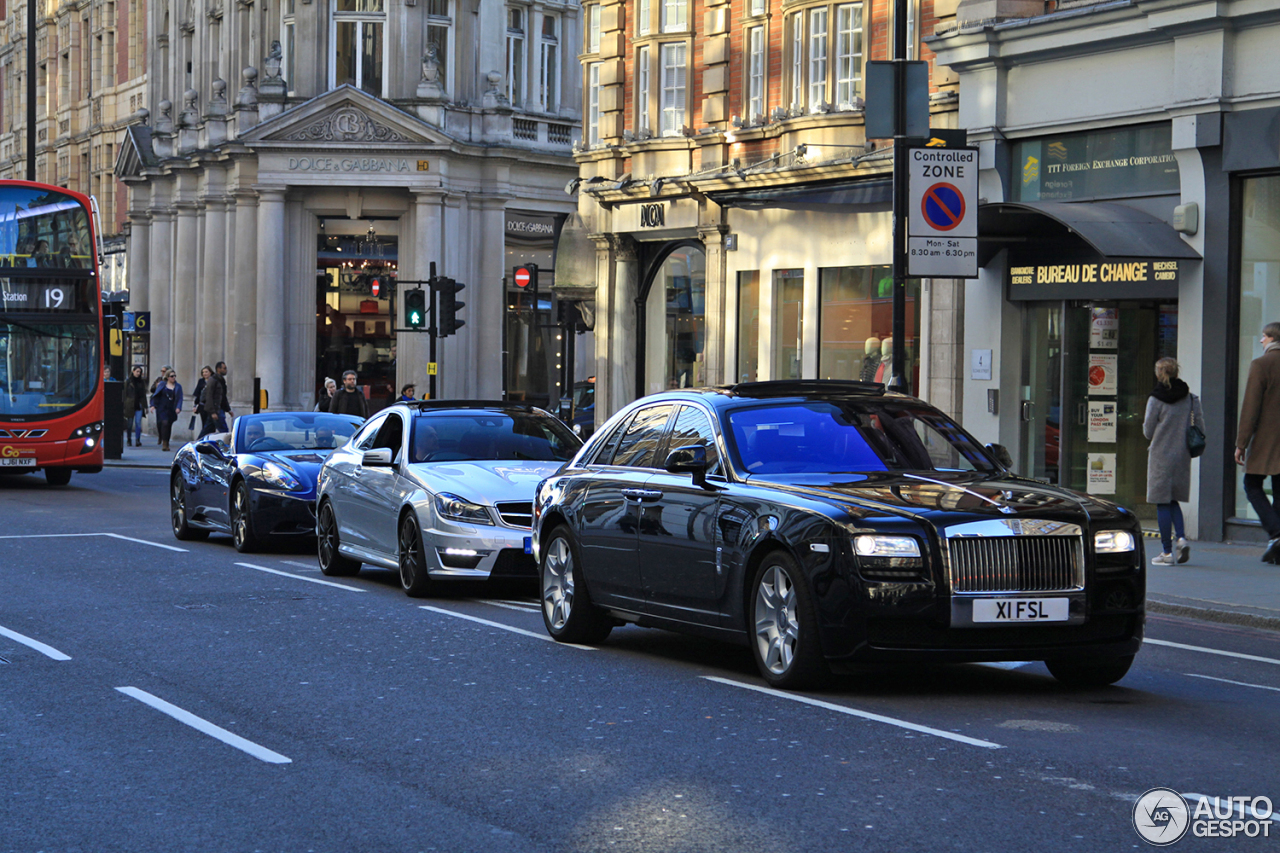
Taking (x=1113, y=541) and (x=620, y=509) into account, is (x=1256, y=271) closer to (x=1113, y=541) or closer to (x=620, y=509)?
(x=620, y=509)

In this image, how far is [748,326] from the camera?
2745 cm

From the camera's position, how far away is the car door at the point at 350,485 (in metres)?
15.0

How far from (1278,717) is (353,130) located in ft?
121

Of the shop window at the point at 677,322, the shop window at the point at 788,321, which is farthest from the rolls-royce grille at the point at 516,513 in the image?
the shop window at the point at 677,322

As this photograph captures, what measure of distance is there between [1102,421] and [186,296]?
112 feet

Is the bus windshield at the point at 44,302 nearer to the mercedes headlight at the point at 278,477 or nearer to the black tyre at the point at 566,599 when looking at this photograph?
the mercedes headlight at the point at 278,477

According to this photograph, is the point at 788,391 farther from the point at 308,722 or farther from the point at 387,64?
the point at 387,64

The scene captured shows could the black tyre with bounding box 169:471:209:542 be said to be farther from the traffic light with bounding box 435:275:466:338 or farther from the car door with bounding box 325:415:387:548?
the traffic light with bounding box 435:275:466:338

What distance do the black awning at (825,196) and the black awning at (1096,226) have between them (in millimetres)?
3268

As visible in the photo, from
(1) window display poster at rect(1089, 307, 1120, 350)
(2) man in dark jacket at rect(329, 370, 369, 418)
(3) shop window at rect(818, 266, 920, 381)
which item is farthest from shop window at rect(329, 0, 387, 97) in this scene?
(1) window display poster at rect(1089, 307, 1120, 350)

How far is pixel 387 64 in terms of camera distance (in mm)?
43969

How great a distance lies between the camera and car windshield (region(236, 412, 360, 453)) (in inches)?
736

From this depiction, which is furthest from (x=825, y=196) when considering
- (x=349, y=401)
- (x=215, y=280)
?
(x=215, y=280)

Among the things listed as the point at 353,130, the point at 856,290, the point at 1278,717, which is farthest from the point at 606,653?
the point at 353,130
